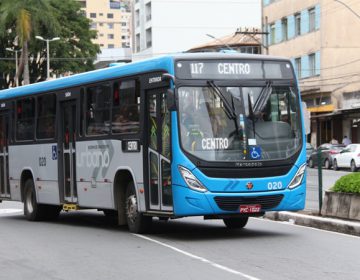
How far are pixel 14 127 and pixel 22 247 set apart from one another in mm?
6963

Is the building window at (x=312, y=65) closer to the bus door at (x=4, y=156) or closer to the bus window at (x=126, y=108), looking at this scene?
the bus door at (x=4, y=156)

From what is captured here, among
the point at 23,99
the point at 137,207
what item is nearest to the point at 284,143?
the point at 137,207

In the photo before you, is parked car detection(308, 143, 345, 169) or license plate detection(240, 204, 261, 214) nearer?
license plate detection(240, 204, 261, 214)

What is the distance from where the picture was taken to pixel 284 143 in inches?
508

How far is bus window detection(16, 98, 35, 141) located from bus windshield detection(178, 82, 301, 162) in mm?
6603

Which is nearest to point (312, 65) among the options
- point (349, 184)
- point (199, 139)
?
point (349, 184)

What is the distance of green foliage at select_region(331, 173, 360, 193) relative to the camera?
1425 cm

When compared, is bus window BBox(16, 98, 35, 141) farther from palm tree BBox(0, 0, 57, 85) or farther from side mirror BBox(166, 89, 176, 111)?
palm tree BBox(0, 0, 57, 85)

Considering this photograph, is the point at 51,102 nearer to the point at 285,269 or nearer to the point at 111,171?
the point at 111,171

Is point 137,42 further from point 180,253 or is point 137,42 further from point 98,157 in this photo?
point 180,253

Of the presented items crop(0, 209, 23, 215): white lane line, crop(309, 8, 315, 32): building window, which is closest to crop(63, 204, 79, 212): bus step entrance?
crop(0, 209, 23, 215): white lane line

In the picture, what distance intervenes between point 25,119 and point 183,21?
74.6m

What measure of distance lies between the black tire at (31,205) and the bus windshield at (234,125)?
6794mm

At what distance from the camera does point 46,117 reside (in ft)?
57.0
